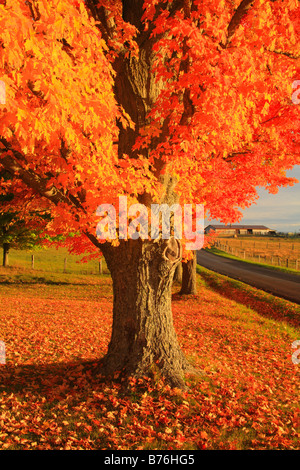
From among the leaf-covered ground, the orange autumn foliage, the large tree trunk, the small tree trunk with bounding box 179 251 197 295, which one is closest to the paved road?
the small tree trunk with bounding box 179 251 197 295

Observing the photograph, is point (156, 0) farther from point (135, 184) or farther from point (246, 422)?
point (246, 422)

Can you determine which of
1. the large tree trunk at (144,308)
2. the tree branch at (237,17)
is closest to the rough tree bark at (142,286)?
the large tree trunk at (144,308)

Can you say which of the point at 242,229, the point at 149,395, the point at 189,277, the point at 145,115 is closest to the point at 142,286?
the point at 149,395

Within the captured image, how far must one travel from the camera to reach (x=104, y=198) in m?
6.49

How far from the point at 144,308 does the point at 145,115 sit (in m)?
4.33

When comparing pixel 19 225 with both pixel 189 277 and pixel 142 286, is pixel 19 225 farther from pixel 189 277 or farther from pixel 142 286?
pixel 142 286

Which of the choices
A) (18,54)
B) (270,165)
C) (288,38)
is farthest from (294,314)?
(18,54)

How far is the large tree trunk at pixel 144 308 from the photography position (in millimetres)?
7227

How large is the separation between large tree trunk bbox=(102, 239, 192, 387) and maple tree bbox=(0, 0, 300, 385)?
2 cm

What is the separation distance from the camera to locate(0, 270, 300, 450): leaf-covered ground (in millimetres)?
5539

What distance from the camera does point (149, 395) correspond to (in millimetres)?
6613

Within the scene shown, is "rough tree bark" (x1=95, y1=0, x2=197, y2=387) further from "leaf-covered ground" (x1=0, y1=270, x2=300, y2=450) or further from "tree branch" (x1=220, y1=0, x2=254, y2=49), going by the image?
"tree branch" (x1=220, y1=0, x2=254, y2=49)

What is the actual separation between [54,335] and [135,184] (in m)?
7.76

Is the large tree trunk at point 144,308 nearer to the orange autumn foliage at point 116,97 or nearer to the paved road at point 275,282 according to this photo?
the orange autumn foliage at point 116,97
